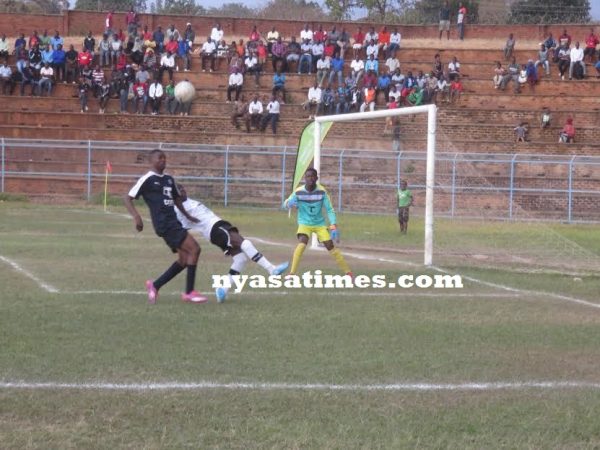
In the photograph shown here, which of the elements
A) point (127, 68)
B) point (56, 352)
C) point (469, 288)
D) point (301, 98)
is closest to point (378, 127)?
point (301, 98)

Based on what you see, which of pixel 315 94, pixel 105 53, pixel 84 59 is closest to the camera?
pixel 315 94

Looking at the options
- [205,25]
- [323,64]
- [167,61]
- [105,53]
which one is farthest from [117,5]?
[323,64]

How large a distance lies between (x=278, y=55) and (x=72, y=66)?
869cm

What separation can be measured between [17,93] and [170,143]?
26.8ft

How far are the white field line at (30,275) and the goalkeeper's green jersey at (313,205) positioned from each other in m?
3.59

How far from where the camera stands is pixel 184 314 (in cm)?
1098

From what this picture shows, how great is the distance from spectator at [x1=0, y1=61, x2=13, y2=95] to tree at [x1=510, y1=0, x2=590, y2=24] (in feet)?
86.8

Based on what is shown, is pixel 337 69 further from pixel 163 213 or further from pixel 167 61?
pixel 163 213

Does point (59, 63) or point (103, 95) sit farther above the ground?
point (59, 63)

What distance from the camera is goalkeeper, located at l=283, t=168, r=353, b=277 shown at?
14273 mm

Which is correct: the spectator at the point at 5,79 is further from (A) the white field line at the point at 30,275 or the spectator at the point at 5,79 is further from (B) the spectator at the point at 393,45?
(A) the white field line at the point at 30,275

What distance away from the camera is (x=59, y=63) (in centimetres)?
4175

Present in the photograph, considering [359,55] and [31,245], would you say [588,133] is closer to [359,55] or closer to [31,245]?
[359,55]

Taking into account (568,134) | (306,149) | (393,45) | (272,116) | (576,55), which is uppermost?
(393,45)
